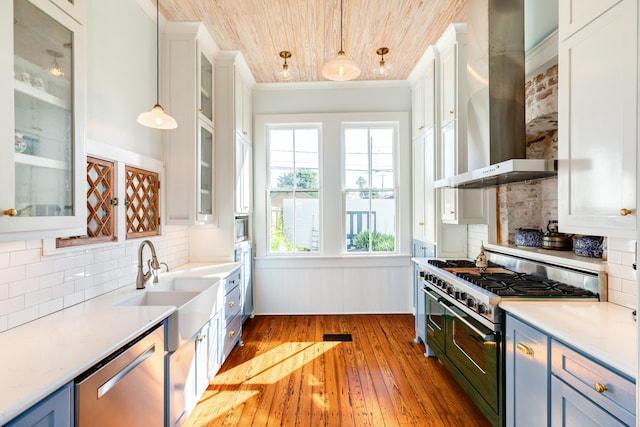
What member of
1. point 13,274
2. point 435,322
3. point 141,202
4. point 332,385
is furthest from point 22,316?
point 435,322

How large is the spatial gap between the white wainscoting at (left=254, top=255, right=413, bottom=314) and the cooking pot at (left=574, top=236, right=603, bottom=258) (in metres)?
2.02

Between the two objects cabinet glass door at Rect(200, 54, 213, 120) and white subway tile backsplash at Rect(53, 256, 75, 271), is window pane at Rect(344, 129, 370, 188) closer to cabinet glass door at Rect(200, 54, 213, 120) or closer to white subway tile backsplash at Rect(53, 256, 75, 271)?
cabinet glass door at Rect(200, 54, 213, 120)

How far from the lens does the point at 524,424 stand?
1541 millimetres

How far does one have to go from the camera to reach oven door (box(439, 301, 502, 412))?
1.76 meters

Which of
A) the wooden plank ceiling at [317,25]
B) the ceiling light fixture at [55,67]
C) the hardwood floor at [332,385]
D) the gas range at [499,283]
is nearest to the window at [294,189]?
the wooden plank ceiling at [317,25]

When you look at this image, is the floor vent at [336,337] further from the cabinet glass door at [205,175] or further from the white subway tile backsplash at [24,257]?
the white subway tile backsplash at [24,257]

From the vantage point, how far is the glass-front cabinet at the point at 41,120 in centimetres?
107

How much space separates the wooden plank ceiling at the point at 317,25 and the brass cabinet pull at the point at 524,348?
2.65m

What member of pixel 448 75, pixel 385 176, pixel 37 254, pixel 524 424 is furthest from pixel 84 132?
pixel 385 176

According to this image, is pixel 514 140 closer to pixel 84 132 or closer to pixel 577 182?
pixel 577 182

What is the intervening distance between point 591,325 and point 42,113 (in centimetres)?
255

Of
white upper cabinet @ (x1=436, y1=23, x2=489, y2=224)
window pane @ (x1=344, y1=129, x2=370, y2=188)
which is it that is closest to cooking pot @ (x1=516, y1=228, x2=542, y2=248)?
white upper cabinet @ (x1=436, y1=23, x2=489, y2=224)

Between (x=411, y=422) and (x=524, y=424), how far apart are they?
729mm

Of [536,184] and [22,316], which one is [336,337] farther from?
[22,316]
